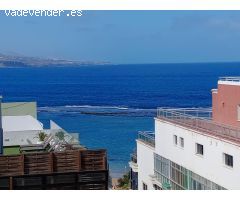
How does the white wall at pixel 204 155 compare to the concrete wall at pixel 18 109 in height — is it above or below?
below

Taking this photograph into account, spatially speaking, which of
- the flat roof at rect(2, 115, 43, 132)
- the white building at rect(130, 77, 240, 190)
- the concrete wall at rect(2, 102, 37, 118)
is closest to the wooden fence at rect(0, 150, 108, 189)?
the white building at rect(130, 77, 240, 190)

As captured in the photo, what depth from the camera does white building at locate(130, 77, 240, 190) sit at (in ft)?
40.3

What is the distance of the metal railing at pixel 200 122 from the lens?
40.2 ft

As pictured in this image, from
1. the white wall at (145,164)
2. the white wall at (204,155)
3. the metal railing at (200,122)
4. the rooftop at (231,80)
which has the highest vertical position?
the rooftop at (231,80)

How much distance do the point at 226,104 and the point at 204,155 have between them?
201 cm

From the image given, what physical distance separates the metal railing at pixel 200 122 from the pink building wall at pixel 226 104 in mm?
349

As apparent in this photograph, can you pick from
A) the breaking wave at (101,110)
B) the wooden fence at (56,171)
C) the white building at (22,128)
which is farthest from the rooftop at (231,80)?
the breaking wave at (101,110)

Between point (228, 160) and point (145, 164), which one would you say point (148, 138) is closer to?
point (145, 164)

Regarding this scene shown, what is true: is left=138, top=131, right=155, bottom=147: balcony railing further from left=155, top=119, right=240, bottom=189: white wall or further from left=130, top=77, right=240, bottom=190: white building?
left=155, top=119, right=240, bottom=189: white wall

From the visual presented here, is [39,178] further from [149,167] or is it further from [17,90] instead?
[17,90]

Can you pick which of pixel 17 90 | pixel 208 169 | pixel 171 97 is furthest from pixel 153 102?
pixel 208 169

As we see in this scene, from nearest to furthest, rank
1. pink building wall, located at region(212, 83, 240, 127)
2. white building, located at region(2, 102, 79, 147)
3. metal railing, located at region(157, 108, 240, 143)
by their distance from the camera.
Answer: metal railing, located at region(157, 108, 240, 143), pink building wall, located at region(212, 83, 240, 127), white building, located at region(2, 102, 79, 147)

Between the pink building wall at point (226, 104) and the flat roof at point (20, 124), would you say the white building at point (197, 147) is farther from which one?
the flat roof at point (20, 124)

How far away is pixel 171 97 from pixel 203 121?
72488mm
